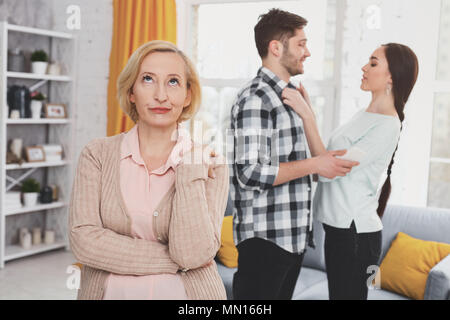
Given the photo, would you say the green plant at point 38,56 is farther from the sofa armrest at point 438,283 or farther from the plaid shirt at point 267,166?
the sofa armrest at point 438,283

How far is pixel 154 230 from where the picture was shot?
89cm

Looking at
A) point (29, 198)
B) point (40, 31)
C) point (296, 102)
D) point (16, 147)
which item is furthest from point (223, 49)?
point (296, 102)

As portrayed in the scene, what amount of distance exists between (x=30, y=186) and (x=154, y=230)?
2.34 m

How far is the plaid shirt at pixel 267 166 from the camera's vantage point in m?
1.29

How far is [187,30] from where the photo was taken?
2879 mm

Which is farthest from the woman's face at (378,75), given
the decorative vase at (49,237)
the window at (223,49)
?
the decorative vase at (49,237)

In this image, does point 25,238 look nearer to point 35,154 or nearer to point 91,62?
point 35,154

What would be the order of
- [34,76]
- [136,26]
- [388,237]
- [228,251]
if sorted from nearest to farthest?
1. [388,237]
2. [228,251]
3. [136,26]
4. [34,76]

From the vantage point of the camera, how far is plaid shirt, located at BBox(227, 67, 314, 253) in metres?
1.29

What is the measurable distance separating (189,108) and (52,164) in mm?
2328

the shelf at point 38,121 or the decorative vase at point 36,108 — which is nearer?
the shelf at point 38,121

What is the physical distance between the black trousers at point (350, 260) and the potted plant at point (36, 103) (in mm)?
2155
